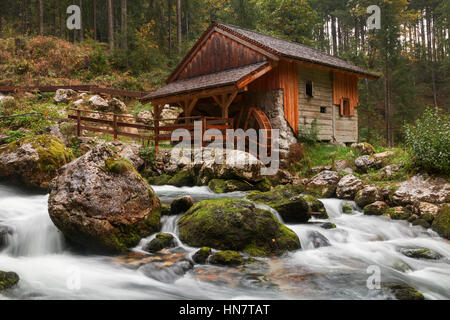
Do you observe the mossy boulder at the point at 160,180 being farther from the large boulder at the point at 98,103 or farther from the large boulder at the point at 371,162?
the large boulder at the point at 98,103

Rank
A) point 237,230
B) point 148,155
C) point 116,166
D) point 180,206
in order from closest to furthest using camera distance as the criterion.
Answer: point 237,230 < point 116,166 < point 180,206 < point 148,155

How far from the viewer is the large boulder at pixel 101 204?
5789 millimetres

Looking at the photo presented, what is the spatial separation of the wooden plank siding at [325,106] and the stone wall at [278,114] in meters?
1.16

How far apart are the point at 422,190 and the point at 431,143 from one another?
1405mm

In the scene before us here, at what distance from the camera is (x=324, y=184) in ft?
38.0

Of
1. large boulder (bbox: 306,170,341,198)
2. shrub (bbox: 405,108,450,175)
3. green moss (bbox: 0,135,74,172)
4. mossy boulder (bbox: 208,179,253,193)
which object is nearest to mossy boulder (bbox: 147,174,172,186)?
mossy boulder (bbox: 208,179,253,193)

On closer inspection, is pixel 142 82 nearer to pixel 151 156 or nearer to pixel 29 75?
pixel 29 75

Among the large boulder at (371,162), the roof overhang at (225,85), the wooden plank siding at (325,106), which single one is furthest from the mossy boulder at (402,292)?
the wooden plank siding at (325,106)

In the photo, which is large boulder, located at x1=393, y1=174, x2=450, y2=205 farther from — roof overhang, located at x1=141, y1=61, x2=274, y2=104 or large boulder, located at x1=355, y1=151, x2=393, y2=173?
roof overhang, located at x1=141, y1=61, x2=274, y2=104

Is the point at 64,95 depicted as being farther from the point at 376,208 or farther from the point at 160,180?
the point at 376,208

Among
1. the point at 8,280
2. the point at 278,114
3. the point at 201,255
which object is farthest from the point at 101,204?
the point at 278,114
